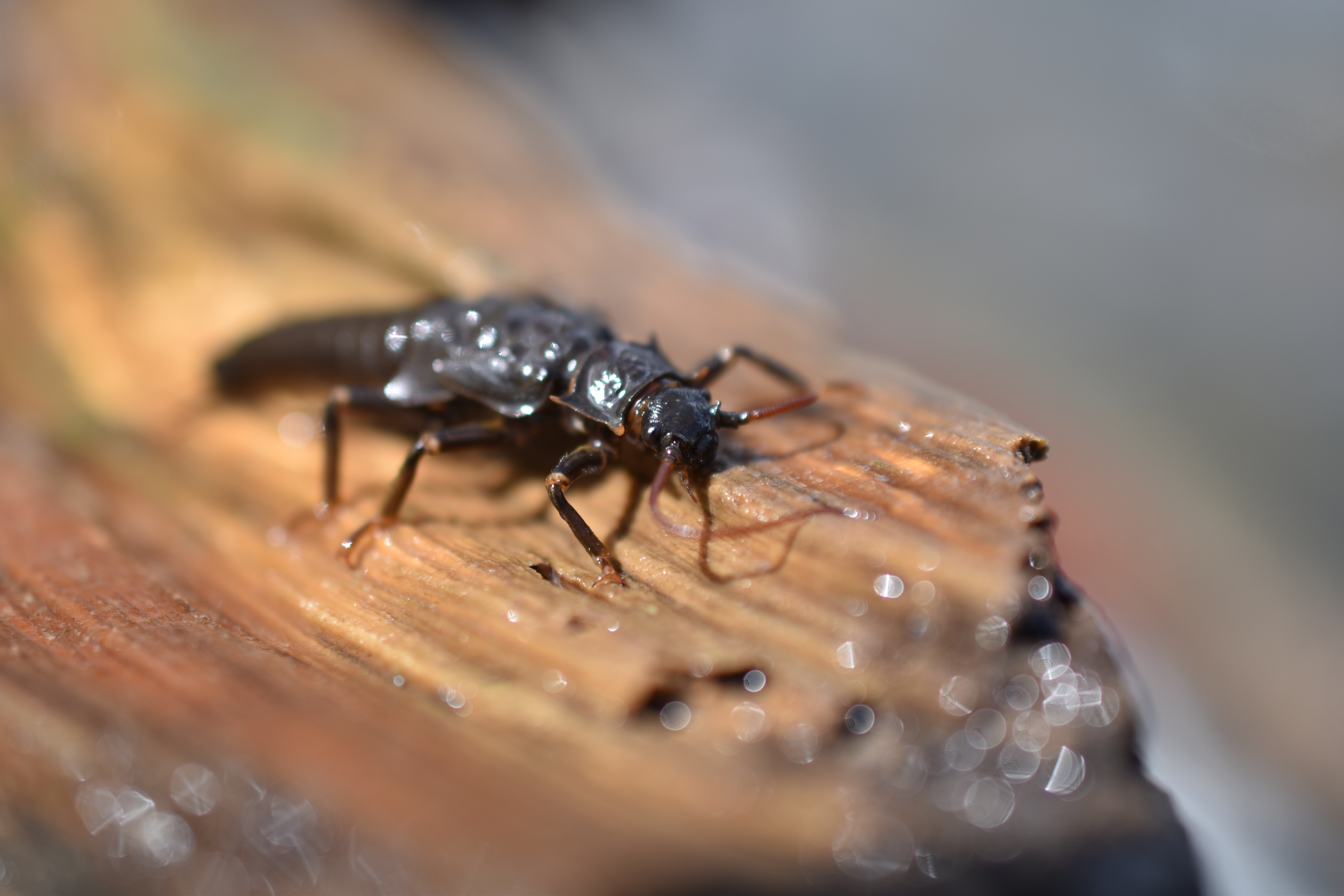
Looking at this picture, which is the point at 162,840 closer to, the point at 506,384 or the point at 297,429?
the point at 506,384

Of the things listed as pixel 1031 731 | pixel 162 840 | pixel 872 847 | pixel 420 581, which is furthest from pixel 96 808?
pixel 1031 731

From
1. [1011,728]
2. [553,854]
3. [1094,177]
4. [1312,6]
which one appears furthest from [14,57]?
[1312,6]

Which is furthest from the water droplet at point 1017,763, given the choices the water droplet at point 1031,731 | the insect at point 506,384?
the insect at point 506,384

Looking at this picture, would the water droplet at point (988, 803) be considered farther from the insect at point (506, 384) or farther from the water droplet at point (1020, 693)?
the insect at point (506, 384)

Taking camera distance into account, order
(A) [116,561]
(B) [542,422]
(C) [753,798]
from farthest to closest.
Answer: (B) [542,422] → (A) [116,561] → (C) [753,798]

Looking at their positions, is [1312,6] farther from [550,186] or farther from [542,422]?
[542,422]

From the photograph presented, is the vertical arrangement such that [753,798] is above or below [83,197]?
above
